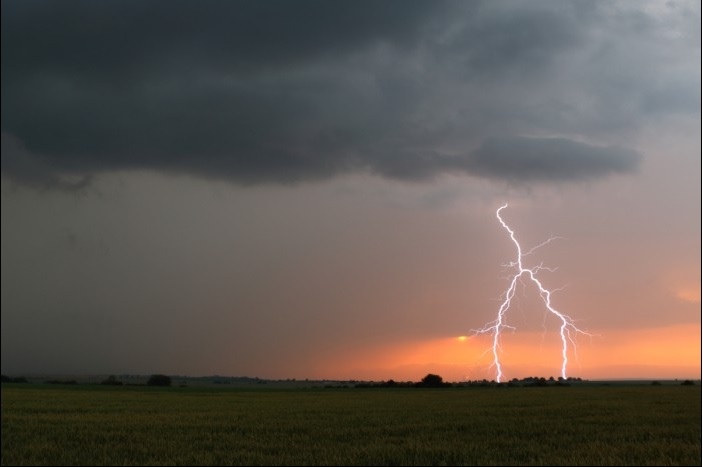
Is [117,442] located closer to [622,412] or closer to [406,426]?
[406,426]

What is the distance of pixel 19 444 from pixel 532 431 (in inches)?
544

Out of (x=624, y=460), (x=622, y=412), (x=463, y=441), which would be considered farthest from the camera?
(x=622, y=412)

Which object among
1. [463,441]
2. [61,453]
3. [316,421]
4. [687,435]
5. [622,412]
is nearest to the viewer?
[61,453]

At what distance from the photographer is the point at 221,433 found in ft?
64.1

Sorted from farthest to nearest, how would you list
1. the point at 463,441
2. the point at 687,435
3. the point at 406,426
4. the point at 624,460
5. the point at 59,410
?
the point at 59,410
the point at 406,426
the point at 687,435
the point at 463,441
the point at 624,460

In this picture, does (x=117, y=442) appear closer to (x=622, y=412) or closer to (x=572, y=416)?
(x=572, y=416)

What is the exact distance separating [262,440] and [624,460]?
344 inches

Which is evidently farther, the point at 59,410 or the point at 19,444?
the point at 59,410

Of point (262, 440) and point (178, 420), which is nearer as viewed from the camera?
point (262, 440)

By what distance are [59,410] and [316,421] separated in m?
14.3

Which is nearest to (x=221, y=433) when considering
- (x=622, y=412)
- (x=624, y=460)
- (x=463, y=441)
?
(x=463, y=441)

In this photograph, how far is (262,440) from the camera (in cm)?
1747

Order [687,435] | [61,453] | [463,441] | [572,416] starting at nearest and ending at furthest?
[61,453] → [463,441] → [687,435] → [572,416]

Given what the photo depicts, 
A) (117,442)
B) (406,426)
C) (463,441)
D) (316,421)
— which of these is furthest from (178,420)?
(463,441)
